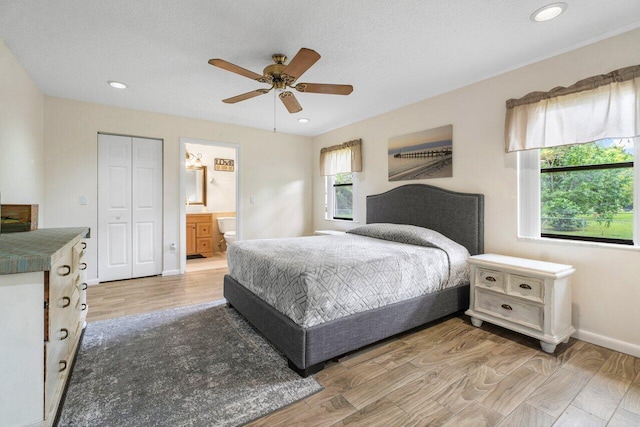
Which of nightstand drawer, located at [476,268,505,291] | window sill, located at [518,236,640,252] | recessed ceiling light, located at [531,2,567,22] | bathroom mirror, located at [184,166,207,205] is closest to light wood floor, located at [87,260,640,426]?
nightstand drawer, located at [476,268,505,291]

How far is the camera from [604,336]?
2264 mm

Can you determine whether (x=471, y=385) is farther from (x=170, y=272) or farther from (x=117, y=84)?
(x=117, y=84)

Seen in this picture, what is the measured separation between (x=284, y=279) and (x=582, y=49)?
298cm

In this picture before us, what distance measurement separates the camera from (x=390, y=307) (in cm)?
221

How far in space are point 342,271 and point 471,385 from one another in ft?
3.41

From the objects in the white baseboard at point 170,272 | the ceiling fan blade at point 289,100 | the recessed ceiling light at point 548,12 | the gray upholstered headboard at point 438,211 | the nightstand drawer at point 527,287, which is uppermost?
the recessed ceiling light at point 548,12

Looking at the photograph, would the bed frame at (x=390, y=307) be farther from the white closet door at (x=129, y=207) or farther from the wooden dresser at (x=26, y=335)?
the white closet door at (x=129, y=207)

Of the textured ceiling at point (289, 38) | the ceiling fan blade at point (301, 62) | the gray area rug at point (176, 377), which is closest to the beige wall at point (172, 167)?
the textured ceiling at point (289, 38)

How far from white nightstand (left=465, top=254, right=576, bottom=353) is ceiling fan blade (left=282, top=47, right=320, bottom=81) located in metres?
2.16

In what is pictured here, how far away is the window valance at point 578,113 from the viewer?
6.83 feet

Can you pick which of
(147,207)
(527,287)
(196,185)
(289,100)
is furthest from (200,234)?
(527,287)

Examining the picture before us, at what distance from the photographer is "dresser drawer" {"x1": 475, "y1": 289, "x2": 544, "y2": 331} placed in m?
2.22

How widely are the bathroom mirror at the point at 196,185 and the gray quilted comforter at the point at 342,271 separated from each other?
3.80 meters

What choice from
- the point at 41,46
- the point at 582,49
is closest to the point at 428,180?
the point at 582,49
